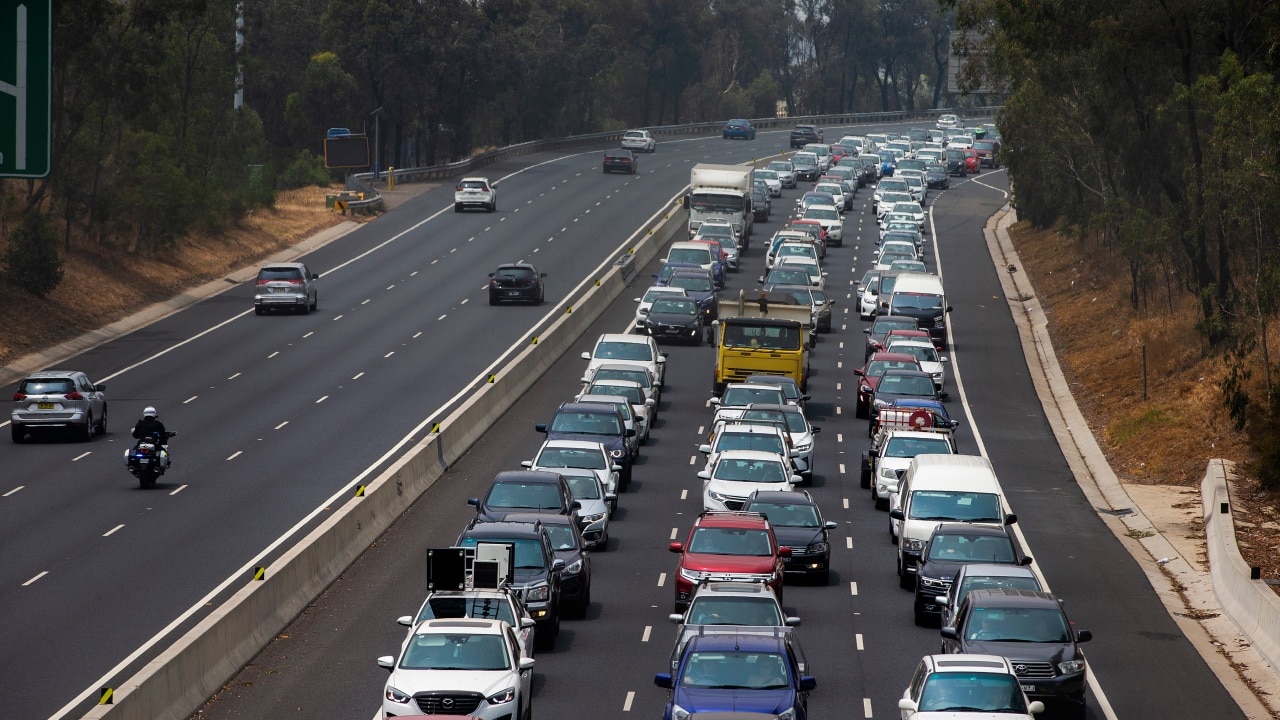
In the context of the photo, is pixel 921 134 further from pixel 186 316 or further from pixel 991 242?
pixel 186 316

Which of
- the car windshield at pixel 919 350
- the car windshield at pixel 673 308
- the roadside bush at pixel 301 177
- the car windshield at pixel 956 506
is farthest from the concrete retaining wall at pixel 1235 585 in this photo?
the roadside bush at pixel 301 177

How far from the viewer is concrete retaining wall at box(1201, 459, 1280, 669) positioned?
23688 mm

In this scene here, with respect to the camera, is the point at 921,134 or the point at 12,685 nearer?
the point at 12,685

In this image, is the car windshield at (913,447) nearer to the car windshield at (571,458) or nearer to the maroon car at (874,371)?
the car windshield at (571,458)

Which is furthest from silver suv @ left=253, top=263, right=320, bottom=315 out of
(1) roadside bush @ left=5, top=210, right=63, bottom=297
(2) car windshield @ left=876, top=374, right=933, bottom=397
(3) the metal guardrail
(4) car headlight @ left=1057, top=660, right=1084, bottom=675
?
(4) car headlight @ left=1057, top=660, right=1084, bottom=675

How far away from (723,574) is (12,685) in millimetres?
9639

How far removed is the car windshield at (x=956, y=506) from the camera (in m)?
27.6

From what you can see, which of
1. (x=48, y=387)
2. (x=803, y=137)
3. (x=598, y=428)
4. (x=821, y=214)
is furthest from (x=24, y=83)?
(x=803, y=137)

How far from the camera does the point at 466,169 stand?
100062 mm

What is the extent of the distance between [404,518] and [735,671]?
14537 mm

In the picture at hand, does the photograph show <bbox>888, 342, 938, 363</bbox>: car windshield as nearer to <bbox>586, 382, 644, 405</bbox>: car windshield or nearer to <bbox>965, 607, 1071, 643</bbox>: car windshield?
<bbox>586, 382, 644, 405</bbox>: car windshield

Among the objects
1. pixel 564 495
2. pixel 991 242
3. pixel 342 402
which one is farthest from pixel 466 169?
pixel 564 495

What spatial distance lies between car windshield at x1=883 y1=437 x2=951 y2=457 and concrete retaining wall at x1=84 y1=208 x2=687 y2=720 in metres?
9.38

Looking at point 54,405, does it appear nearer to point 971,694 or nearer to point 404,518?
point 404,518
